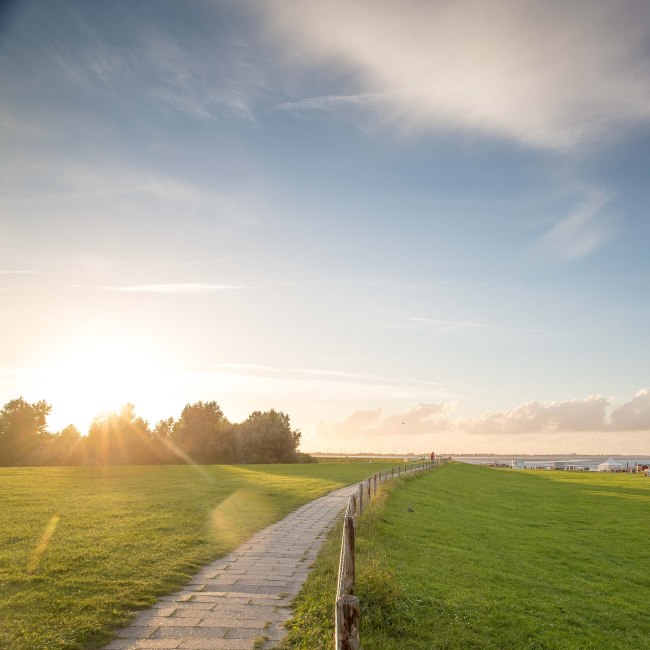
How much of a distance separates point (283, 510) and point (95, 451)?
7200cm

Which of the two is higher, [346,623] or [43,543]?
[346,623]

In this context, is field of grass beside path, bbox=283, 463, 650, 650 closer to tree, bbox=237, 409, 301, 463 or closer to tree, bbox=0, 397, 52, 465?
tree, bbox=237, 409, 301, 463

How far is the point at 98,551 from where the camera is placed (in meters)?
14.1

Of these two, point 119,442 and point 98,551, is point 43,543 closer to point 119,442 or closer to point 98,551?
point 98,551

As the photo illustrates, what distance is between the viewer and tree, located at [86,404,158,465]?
8675 centimetres

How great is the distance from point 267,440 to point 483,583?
8736 cm

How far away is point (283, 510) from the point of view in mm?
24156

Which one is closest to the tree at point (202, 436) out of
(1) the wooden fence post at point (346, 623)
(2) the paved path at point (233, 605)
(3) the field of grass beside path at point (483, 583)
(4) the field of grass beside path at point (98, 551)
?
(4) the field of grass beside path at point (98, 551)

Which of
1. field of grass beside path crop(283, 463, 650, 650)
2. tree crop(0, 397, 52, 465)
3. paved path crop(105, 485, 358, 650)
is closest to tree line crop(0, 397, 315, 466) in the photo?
tree crop(0, 397, 52, 465)

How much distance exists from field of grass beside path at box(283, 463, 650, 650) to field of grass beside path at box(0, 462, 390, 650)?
324 centimetres

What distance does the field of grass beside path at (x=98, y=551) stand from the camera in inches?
357

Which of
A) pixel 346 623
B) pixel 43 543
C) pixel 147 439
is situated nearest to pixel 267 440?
pixel 147 439

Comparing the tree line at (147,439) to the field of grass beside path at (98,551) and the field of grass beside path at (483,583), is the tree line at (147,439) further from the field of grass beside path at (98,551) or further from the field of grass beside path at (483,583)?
the field of grass beside path at (483,583)

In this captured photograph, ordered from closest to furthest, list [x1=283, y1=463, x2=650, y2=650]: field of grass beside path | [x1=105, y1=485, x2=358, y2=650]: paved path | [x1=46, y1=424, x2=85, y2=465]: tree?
[x1=105, y1=485, x2=358, y2=650]: paved path → [x1=283, y1=463, x2=650, y2=650]: field of grass beside path → [x1=46, y1=424, x2=85, y2=465]: tree
